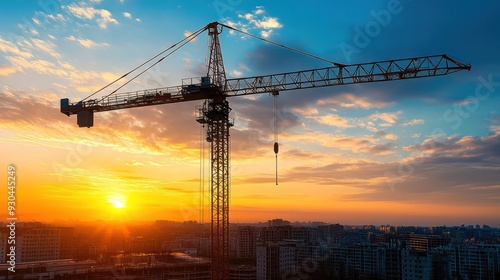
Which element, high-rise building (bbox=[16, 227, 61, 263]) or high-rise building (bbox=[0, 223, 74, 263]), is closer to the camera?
high-rise building (bbox=[0, 223, 74, 263])

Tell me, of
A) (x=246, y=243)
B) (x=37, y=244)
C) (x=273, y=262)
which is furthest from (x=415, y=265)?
(x=37, y=244)

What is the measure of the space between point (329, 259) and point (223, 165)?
2013 centimetres

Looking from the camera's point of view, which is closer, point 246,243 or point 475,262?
point 475,262

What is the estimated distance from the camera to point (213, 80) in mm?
16453

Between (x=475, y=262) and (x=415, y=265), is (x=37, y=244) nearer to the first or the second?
(x=415, y=265)

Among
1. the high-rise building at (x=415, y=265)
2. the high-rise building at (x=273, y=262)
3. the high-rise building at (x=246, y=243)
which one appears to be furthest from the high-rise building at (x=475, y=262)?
the high-rise building at (x=246, y=243)

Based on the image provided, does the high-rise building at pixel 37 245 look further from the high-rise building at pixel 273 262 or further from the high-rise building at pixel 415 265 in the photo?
the high-rise building at pixel 415 265

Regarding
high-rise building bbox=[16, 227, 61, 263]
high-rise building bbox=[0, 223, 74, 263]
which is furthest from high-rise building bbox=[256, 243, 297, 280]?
high-rise building bbox=[16, 227, 61, 263]

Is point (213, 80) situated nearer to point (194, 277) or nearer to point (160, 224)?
point (194, 277)

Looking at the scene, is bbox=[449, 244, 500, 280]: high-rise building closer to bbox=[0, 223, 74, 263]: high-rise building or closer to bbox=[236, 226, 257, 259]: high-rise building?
bbox=[236, 226, 257, 259]: high-rise building

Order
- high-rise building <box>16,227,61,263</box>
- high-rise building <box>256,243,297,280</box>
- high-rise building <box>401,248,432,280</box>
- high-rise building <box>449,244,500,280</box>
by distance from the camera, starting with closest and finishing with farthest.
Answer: high-rise building <box>401,248,432,280</box> → high-rise building <box>449,244,500,280</box> → high-rise building <box>256,243,297,280</box> → high-rise building <box>16,227,61,263</box>

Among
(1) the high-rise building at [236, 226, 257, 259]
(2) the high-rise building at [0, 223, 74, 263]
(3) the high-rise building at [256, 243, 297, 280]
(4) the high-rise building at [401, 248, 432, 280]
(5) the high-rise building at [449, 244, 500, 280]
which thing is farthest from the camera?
(1) the high-rise building at [236, 226, 257, 259]

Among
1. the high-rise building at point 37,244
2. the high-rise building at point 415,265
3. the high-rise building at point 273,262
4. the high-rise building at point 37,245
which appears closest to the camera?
the high-rise building at point 415,265

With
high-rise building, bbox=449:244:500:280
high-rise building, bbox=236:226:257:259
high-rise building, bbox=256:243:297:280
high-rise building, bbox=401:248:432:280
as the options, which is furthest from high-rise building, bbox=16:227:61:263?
high-rise building, bbox=449:244:500:280
